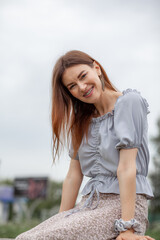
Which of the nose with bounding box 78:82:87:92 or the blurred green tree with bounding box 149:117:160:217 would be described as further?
the blurred green tree with bounding box 149:117:160:217

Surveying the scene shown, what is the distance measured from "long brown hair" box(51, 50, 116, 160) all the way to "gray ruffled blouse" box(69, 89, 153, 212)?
0.49ft

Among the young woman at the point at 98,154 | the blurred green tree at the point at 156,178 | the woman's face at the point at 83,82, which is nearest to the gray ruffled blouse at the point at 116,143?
the young woman at the point at 98,154

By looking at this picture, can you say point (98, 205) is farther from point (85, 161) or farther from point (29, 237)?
point (29, 237)

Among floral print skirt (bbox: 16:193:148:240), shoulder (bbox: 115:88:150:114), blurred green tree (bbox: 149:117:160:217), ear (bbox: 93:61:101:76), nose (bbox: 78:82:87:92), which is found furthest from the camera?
blurred green tree (bbox: 149:117:160:217)

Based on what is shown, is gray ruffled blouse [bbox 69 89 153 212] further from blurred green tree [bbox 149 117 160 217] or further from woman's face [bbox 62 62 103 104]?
blurred green tree [bbox 149 117 160 217]

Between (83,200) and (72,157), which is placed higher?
(72,157)

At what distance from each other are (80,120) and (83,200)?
0.57 m

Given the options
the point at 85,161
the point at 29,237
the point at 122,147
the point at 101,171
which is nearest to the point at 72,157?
the point at 85,161

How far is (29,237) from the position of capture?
200 centimetres

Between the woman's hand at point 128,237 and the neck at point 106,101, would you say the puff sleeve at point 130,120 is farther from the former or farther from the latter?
the woman's hand at point 128,237

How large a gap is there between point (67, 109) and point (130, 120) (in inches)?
23.0

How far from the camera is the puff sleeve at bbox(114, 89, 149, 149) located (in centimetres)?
211

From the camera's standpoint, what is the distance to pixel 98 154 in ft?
7.64

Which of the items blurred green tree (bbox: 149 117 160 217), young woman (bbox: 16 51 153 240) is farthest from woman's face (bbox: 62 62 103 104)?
blurred green tree (bbox: 149 117 160 217)
